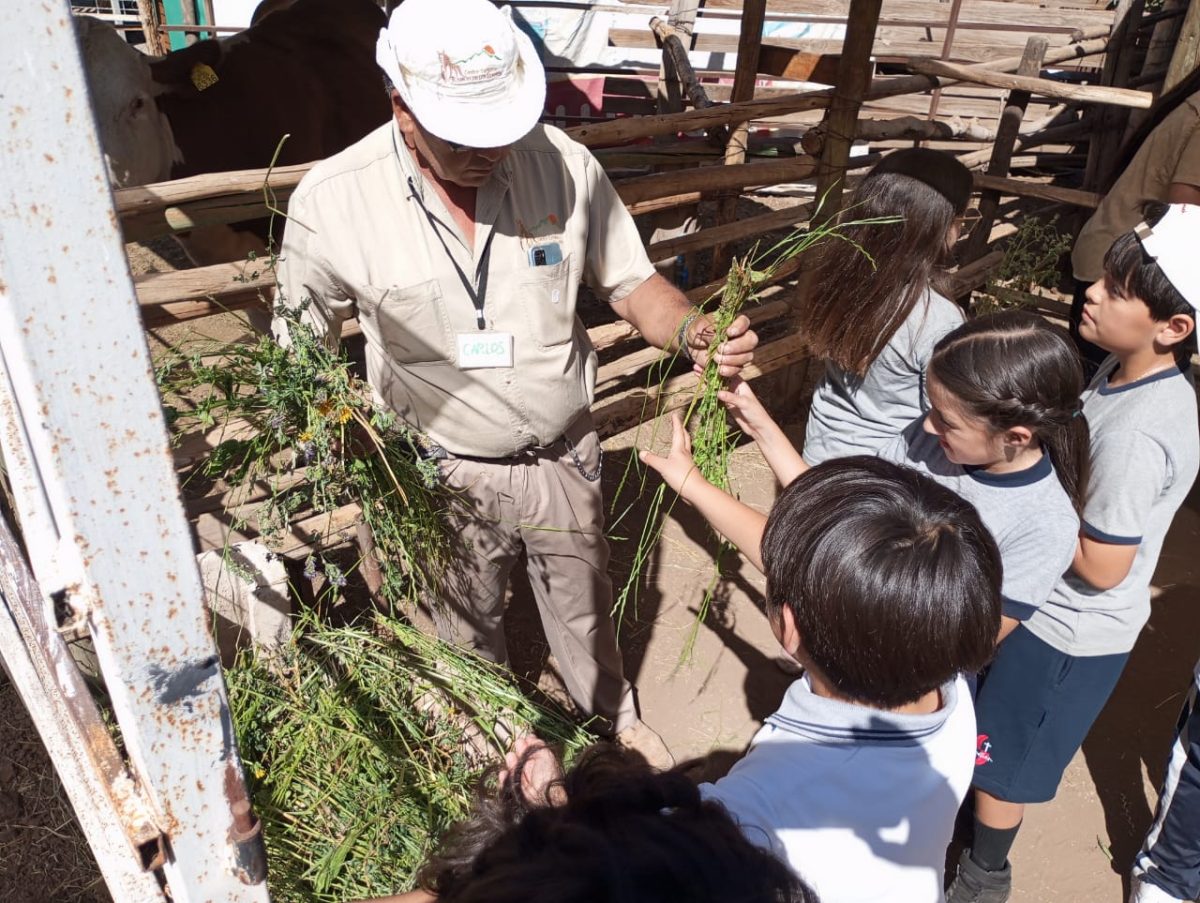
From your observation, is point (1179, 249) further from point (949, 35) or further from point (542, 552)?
point (949, 35)

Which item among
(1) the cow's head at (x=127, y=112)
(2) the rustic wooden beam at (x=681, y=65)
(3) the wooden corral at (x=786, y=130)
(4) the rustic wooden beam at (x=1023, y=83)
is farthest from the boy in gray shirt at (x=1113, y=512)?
(1) the cow's head at (x=127, y=112)

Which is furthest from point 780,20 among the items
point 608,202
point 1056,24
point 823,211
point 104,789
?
point 104,789

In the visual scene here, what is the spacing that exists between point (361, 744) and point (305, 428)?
73 centimetres

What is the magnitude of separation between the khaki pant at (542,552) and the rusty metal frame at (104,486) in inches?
46.0

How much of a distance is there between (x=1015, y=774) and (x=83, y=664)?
7.48 ft

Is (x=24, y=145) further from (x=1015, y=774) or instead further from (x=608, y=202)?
(x=1015, y=774)

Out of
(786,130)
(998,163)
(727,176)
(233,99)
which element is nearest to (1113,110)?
(998,163)

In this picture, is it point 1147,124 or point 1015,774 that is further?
point 1147,124

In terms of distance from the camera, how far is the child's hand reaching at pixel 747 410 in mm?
1933

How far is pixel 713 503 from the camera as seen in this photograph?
1766 mm

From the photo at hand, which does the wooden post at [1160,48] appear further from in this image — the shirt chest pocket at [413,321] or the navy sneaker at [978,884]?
the shirt chest pocket at [413,321]

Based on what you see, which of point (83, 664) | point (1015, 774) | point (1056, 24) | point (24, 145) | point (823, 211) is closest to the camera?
point (24, 145)

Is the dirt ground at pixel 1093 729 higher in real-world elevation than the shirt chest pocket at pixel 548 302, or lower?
lower

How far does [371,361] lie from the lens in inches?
85.9
